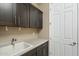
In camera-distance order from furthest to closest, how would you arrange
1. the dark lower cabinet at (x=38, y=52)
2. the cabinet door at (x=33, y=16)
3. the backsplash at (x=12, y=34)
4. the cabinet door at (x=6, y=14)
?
the cabinet door at (x=33, y=16) < the backsplash at (x=12, y=34) < the dark lower cabinet at (x=38, y=52) < the cabinet door at (x=6, y=14)

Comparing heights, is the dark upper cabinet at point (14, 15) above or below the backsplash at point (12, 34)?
above

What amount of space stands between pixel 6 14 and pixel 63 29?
26.4 inches

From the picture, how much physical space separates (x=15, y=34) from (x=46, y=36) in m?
0.51

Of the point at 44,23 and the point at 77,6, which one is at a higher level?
the point at 77,6

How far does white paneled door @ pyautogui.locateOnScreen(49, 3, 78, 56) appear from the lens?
5.08 feet

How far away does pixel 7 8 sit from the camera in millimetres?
1584

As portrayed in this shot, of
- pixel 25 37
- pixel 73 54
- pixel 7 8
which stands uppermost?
pixel 7 8

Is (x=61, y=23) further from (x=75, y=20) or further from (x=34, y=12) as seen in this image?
(x=34, y=12)

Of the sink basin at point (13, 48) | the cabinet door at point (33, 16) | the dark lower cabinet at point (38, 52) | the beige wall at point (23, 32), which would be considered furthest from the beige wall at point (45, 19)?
the cabinet door at point (33, 16)

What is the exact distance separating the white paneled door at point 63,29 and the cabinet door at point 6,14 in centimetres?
48

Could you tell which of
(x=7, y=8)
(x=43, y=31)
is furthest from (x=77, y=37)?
(x=7, y=8)

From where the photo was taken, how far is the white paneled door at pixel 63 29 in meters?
1.55

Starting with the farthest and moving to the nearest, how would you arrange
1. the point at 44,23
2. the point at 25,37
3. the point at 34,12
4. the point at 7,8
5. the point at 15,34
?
the point at 34,12, the point at 25,37, the point at 15,34, the point at 44,23, the point at 7,8

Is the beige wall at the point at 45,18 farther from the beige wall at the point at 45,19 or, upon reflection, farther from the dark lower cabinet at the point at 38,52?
the dark lower cabinet at the point at 38,52
